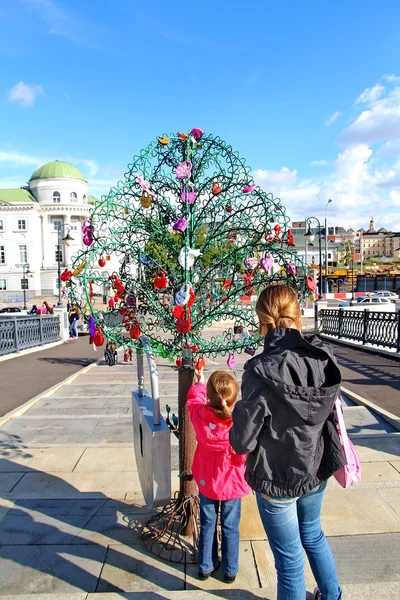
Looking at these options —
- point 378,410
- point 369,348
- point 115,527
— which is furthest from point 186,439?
point 369,348

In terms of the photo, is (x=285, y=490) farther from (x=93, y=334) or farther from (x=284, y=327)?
(x=93, y=334)

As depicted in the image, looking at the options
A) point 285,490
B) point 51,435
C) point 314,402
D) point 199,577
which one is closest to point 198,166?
point 314,402

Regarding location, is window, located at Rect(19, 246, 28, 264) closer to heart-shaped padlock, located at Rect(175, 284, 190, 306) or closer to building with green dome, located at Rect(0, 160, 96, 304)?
building with green dome, located at Rect(0, 160, 96, 304)

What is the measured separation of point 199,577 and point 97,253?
2253mm

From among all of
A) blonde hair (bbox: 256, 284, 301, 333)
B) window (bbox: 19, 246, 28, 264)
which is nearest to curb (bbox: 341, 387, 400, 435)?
blonde hair (bbox: 256, 284, 301, 333)

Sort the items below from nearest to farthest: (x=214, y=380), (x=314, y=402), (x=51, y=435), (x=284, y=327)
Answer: (x=314, y=402), (x=284, y=327), (x=214, y=380), (x=51, y=435)

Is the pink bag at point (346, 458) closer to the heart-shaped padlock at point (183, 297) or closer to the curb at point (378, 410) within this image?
the heart-shaped padlock at point (183, 297)

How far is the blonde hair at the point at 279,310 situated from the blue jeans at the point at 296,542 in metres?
0.84

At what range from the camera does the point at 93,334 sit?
3119 mm

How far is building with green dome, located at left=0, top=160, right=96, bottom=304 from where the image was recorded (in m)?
65.2

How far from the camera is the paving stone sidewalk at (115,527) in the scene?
102 inches

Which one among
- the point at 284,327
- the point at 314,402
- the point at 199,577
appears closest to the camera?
the point at 314,402

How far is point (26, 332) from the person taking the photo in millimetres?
16266

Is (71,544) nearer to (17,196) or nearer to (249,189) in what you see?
(249,189)
